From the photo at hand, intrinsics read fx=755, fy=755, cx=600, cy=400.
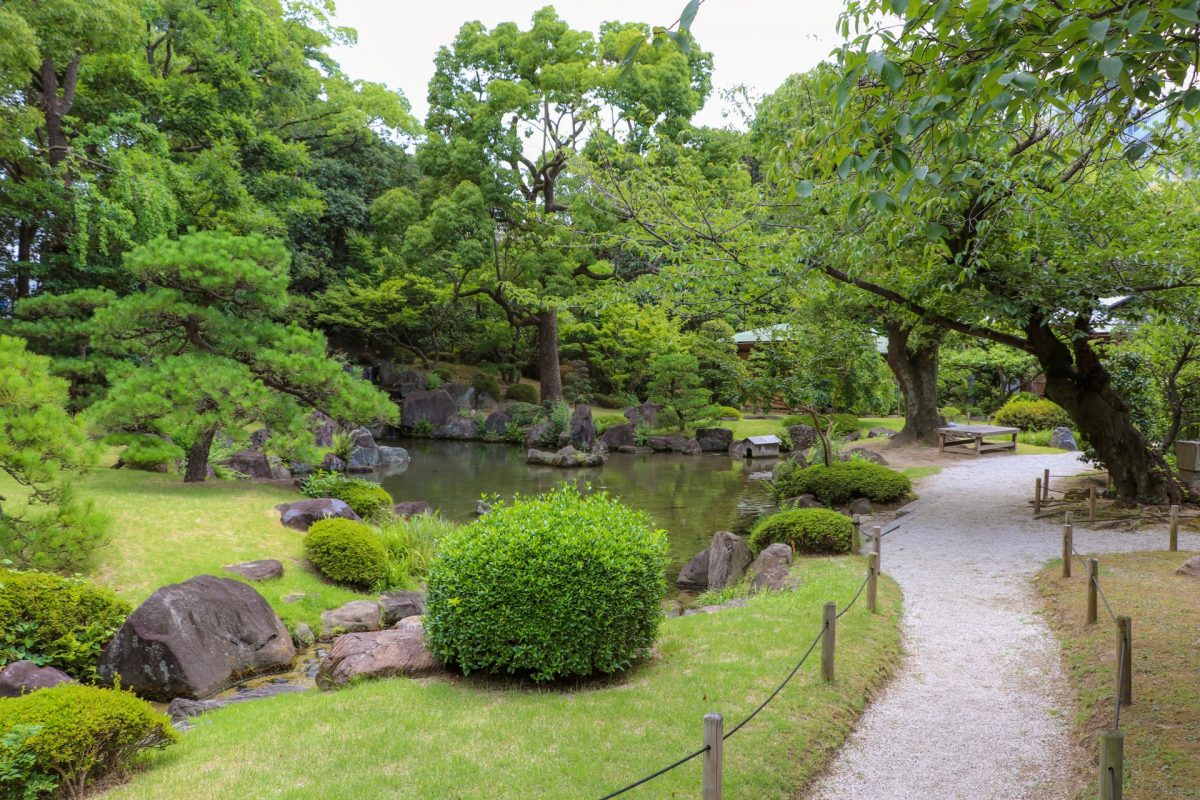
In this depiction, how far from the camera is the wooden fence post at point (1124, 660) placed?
497 cm

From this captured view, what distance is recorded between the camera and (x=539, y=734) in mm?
4863

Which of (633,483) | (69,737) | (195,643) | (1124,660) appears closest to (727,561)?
(1124,660)

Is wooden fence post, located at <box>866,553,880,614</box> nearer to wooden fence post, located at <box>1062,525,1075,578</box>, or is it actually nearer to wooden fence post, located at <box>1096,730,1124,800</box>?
wooden fence post, located at <box>1062,525,1075,578</box>

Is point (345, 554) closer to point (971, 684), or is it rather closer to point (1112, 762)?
point (971, 684)

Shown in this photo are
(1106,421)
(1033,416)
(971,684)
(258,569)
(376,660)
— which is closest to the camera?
(971,684)

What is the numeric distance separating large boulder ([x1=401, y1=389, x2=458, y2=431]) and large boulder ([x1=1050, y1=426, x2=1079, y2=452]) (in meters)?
Result: 21.6

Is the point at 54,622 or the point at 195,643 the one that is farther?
the point at 195,643

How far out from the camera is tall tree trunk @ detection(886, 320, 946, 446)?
21516 mm

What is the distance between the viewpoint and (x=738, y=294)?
12.0 meters

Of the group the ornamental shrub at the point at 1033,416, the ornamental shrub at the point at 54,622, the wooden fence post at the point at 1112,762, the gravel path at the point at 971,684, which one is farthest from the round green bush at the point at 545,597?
the ornamental shrub at the point at 1033,416

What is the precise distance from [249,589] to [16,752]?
3973 millimetres

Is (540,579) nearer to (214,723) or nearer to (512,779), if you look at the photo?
(512,779)

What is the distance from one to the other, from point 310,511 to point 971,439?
1777cm

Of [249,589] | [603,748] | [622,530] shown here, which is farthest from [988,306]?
[249,589]
